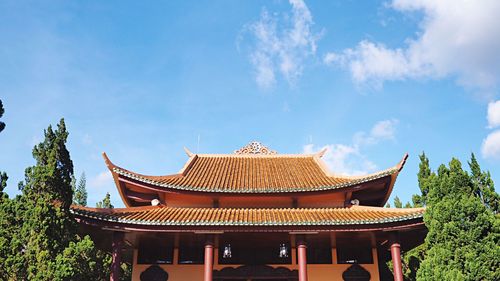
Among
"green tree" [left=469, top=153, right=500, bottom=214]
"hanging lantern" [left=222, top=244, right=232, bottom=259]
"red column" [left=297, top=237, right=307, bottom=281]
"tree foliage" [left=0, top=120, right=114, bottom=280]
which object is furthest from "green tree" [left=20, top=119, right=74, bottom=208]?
"green tree" [left=469, top=153, right=500, bottom=214]

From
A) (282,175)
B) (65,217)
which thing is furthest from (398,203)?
(65,217)

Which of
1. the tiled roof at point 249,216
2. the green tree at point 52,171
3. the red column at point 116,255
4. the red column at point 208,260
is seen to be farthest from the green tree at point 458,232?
the green tree at point 52,171

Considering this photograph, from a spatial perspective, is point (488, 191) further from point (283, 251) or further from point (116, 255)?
point (116, 255)

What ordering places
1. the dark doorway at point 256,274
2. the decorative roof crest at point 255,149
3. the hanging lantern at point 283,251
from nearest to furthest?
the dark doorway at point 256,274
the hanging lantern at point 283,251
the decorative roof crest at point 255,149

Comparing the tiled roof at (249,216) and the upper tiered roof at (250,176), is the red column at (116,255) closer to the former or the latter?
the tiled roof at (249,216)

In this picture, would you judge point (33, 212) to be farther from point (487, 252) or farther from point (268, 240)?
point (487, 252)

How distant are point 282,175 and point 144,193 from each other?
5744mm

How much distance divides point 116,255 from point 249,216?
4383 mm

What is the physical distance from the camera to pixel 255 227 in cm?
1225

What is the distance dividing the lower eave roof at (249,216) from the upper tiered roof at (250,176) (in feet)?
2.47

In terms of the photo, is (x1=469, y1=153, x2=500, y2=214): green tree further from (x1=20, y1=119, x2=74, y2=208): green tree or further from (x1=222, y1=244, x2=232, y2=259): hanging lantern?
(x1=20, y1=119, x2=74, y2=208): green tree

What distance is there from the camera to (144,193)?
14945mm

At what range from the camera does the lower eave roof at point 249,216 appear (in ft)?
39.8

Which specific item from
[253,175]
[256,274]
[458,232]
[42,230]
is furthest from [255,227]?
[42,230]
